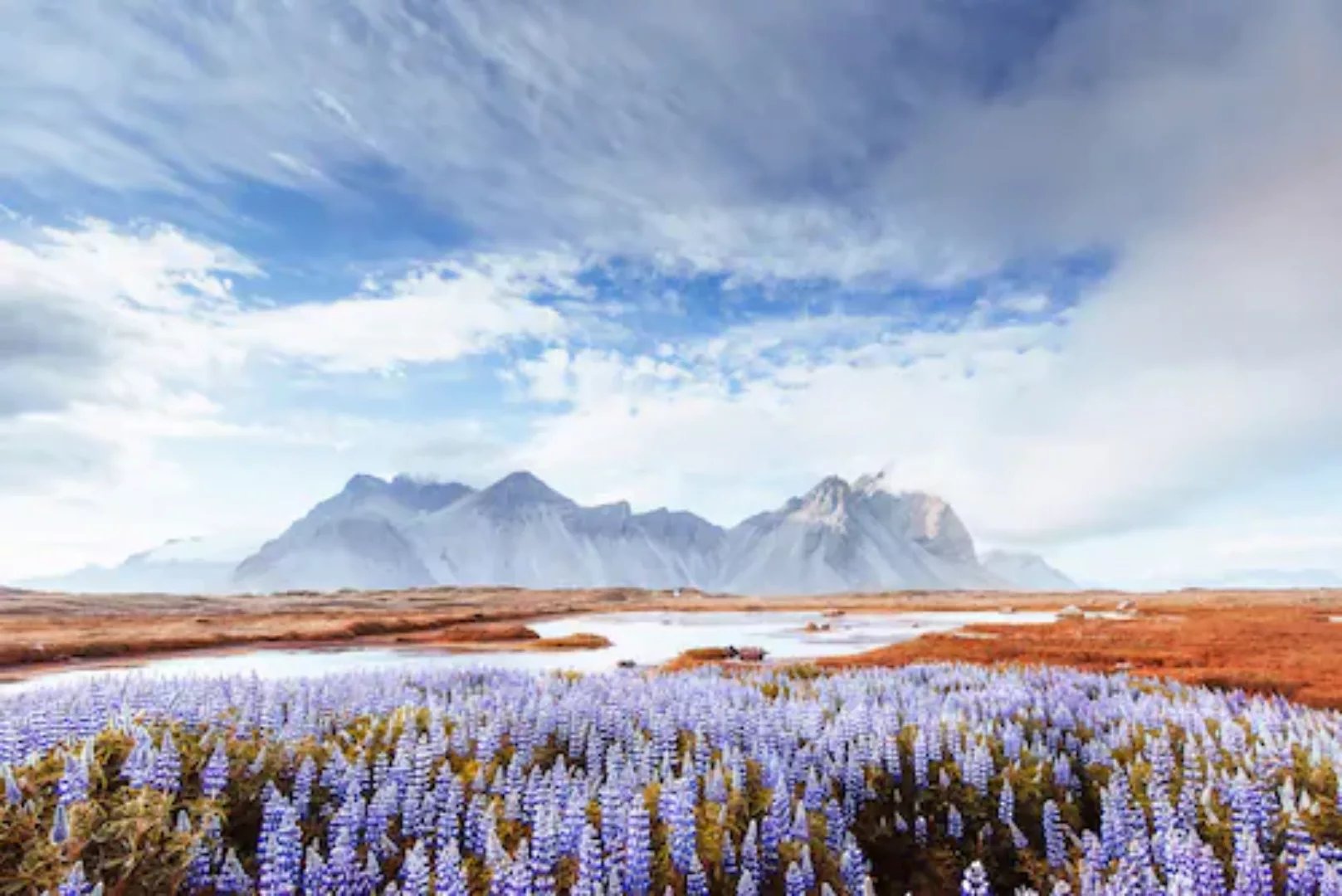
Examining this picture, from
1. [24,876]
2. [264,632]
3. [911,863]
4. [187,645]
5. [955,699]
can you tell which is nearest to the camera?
[24,876]

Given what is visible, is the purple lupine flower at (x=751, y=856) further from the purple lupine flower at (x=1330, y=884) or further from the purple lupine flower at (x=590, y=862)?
the purple lupine flower at (x=1330, y=884)

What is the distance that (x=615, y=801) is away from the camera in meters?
8.89

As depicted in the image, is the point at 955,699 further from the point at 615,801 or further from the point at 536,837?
the point at 536,837

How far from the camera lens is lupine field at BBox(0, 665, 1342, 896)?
791 cm

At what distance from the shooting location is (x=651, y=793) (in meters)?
10.3

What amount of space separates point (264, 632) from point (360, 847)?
62341mm

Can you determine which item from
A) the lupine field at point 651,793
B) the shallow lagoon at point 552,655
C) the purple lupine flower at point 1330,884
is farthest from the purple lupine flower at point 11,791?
the purple lupine flower at point 1330,884

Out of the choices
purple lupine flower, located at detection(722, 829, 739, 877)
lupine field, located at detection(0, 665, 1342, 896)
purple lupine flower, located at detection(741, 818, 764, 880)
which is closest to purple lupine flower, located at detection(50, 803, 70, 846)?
lupine field, located at detection(0, 665, 1342, 896)

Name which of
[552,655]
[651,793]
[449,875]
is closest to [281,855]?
[449,875]

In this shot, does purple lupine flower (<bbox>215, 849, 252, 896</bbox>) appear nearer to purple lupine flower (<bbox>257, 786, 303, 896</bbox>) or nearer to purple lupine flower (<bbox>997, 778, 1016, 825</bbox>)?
purple lupine flower (<bbox>257, 786, 303, 896</bbox>)

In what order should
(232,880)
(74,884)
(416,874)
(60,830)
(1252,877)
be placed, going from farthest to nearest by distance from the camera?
1. (232,880)
2. (60,830)
3. (1252,877)
4. (416,874)
5. (74,884)

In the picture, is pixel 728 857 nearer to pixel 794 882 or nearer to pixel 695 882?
pixel 695 882

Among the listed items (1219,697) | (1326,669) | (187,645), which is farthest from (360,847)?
(187,645)

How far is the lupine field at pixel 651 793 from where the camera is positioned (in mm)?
7914
